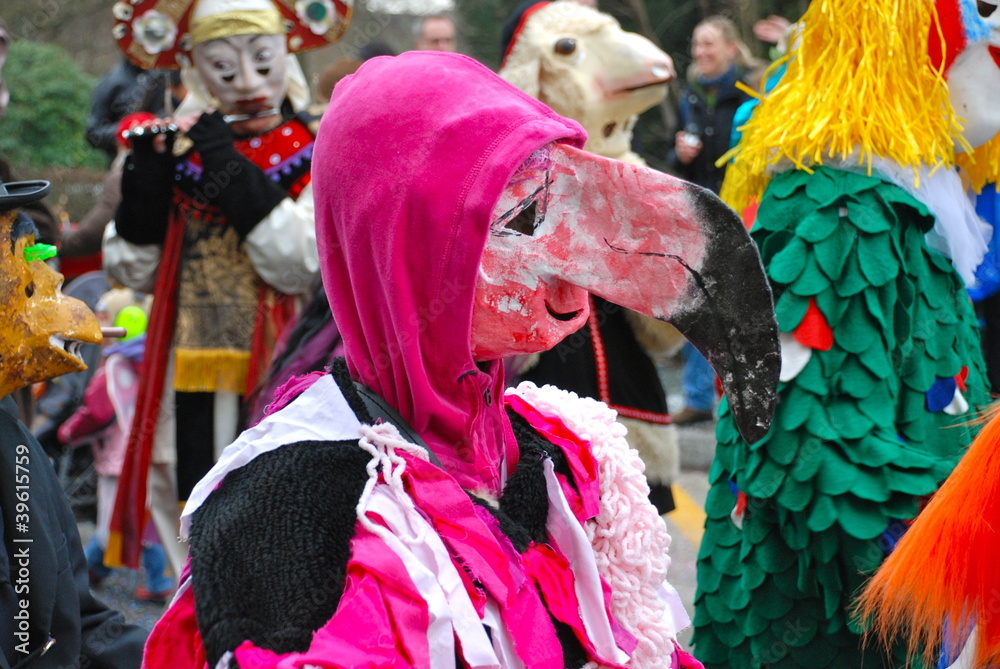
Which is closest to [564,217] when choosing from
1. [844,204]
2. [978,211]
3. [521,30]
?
[844,204]

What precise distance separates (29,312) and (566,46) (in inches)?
76.2

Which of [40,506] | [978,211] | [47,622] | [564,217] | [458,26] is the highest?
[564,217]

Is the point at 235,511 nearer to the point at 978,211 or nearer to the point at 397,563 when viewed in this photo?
the point at 397,563

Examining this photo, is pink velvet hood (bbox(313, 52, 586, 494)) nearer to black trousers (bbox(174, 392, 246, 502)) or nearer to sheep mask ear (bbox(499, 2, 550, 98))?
sheep mask ear (bbox(499, 2, 550, 98))

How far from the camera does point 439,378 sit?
1.40 metres

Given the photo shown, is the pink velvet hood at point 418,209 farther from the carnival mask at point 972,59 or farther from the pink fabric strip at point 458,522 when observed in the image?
the carnival mask at point 972,59

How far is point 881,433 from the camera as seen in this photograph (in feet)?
7.53

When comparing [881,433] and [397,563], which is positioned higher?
[397,563]

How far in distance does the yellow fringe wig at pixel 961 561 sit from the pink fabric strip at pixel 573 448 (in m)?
0.55

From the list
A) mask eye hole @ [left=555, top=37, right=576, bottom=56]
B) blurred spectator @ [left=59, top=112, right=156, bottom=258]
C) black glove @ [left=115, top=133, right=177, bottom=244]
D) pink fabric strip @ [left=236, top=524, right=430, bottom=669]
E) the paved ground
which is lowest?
the paved ground

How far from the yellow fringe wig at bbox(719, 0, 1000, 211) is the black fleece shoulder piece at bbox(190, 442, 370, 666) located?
1.52 meters

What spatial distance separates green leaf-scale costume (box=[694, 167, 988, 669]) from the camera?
228 centimetres

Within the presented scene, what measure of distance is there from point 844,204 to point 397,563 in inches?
60.9

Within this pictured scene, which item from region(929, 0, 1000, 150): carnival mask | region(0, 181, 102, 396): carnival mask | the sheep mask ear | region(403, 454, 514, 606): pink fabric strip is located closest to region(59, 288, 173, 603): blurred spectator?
the sheep mask ear
